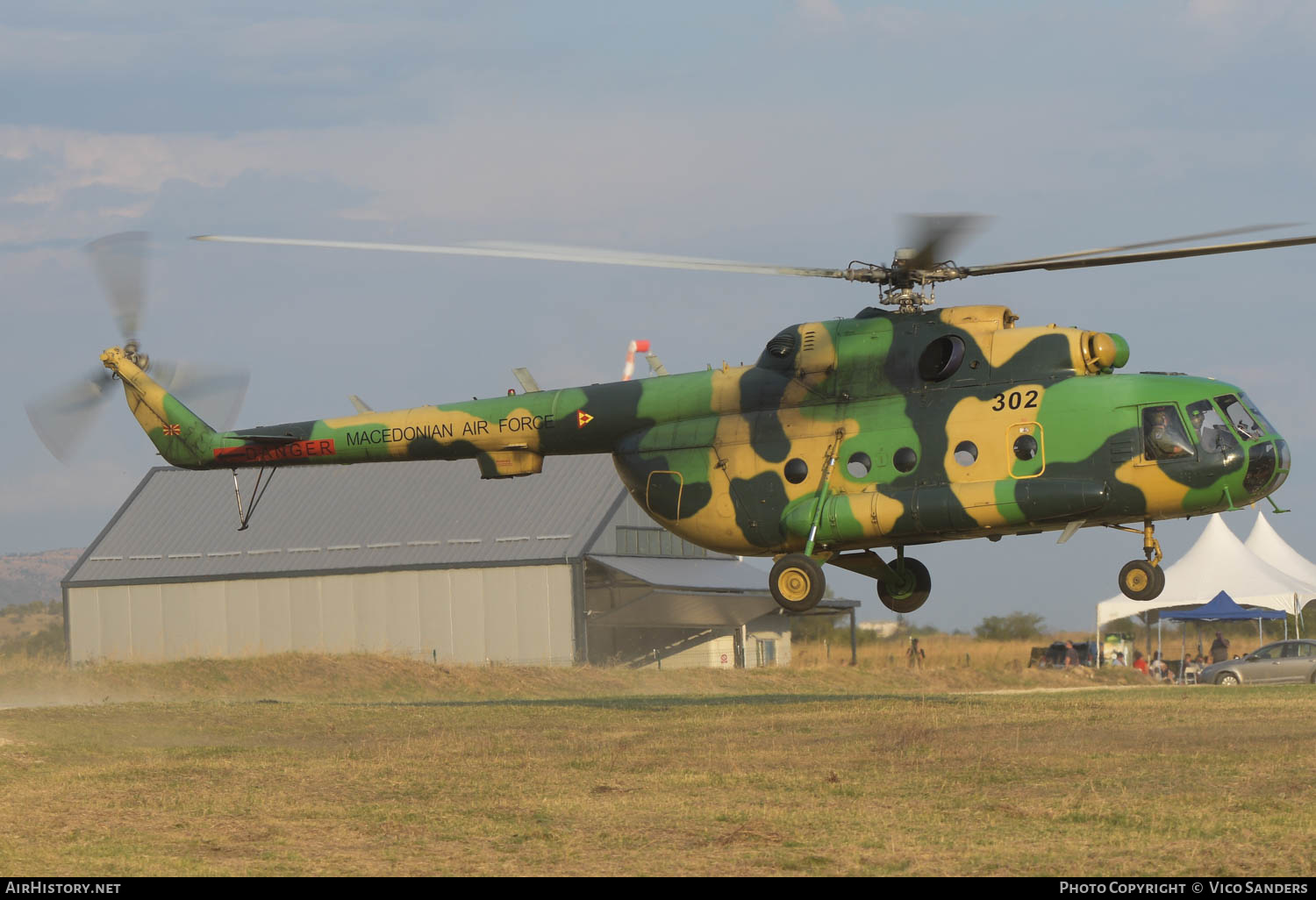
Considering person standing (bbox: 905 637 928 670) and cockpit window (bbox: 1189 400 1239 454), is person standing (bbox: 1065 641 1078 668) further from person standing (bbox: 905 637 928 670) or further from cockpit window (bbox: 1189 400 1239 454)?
cockpit window (bbox: 1189 400 1239 454)

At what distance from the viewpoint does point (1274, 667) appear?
31.3 metres

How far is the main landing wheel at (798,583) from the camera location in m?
19.3

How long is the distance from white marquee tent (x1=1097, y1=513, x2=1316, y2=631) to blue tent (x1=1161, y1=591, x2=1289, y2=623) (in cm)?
20

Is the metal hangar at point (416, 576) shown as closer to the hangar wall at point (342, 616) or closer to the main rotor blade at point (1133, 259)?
the hangar wall at point (342, 616)

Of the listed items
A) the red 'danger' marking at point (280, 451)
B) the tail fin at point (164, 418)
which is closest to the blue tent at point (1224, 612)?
the red 'danger' marking at point (280, 451)

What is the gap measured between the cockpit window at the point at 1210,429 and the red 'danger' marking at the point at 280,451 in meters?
12.4

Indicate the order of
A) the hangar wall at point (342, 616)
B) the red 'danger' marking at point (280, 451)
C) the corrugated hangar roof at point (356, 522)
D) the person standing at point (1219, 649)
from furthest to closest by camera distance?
the corrugated hangar roof at point (356, 522) → the hangar wall at point (342, 616) → the person standing at point (1219, 649) → the red 'danger' marking at point (280, 451)

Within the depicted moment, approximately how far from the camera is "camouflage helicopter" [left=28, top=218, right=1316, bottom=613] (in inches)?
709

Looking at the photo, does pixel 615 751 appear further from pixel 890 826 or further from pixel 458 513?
pixel 458 513

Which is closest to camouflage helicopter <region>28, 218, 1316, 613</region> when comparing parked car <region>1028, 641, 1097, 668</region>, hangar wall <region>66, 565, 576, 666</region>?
hangar wall <region>66, 565, 576, 666</region>

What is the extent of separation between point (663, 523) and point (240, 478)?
32521mm
